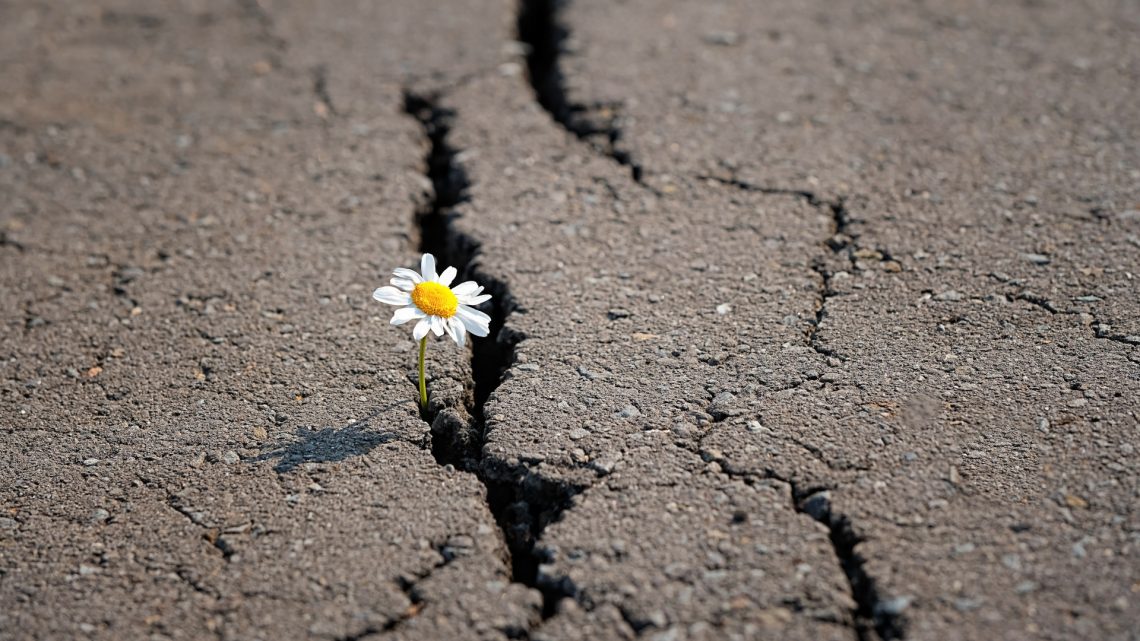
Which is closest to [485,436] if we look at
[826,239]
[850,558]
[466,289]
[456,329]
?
[456,329]

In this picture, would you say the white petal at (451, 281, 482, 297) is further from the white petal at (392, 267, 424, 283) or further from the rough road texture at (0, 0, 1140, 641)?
the rough road texture at (0, 0, 1140, 641)

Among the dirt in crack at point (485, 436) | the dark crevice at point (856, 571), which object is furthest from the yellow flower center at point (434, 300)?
the dark crevice at point (856, 571)

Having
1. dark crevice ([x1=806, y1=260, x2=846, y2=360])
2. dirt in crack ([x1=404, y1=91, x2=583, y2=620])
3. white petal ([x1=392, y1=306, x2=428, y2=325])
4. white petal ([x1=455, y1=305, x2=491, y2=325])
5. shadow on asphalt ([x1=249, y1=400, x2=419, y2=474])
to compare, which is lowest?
shadow on asphalt ([x1=249, y1=400, x2=419, y2=474])

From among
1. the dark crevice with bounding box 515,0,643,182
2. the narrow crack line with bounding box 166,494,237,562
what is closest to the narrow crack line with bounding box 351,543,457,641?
the narrow crack line with bounding box 166,494,237,562

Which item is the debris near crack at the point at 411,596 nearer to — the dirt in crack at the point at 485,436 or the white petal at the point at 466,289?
the dirt in crack at the point at 485,436

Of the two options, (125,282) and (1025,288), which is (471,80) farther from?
(1025,288)

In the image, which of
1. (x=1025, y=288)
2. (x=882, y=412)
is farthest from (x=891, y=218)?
(x=882, y=412)
